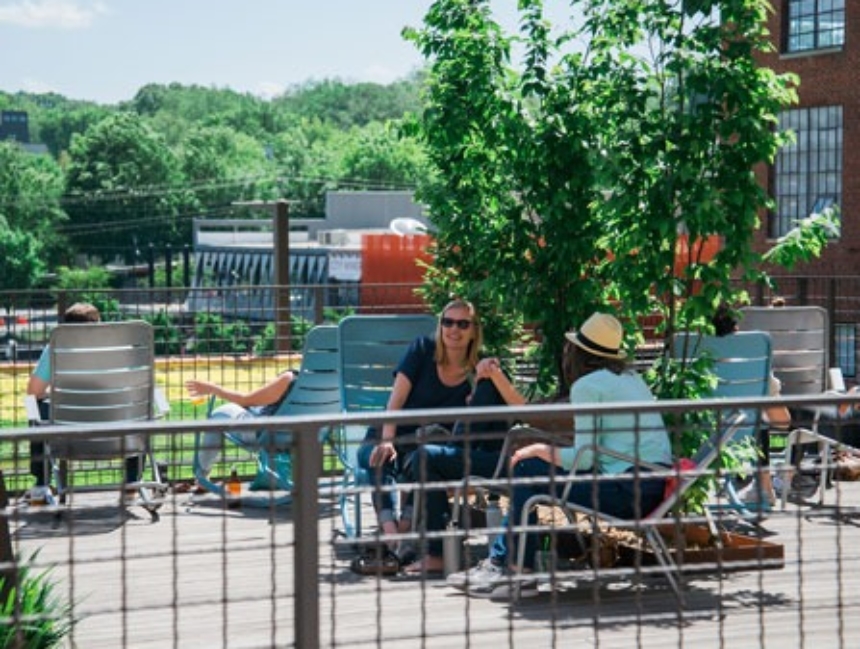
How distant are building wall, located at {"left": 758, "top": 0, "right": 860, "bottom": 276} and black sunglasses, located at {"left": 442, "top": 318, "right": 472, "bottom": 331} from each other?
3149cm

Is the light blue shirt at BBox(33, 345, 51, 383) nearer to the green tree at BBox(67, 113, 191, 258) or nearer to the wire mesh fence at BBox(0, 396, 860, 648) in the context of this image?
the wire mesh fence at BBox(0, 396, 860, 648)

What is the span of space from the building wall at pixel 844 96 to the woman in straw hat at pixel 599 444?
107ft

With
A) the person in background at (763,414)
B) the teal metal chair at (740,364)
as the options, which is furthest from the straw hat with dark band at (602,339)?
the teal metal chair at (740,364)

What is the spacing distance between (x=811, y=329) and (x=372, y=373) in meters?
2.86

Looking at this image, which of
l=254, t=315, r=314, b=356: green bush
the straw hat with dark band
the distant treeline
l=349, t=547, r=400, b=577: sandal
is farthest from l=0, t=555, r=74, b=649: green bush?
the distant treeline

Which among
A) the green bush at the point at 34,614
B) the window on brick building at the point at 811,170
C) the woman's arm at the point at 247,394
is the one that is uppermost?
the window on brick building at the point at 811,170

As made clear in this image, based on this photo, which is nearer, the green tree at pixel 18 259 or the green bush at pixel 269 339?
the green bush at pixel 269 339

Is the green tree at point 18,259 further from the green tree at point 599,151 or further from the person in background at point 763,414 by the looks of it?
the green tree at point 599,151

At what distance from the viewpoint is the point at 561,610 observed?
22.6 feet

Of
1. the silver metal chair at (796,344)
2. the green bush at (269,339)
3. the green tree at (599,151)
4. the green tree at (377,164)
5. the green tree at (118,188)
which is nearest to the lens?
the green tree at (599,151)

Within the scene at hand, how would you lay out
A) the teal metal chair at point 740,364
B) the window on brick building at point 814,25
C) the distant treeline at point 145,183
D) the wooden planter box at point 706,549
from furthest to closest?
the distant treeline at point 145,183, the window on brick building at point 814,25, the teal metal chair at point 740,364, the wooden planter box at point 706,549

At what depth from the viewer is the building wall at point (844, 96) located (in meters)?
39.5

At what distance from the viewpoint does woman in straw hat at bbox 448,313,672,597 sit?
6980 millimetres

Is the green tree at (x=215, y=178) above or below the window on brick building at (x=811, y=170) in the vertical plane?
above
